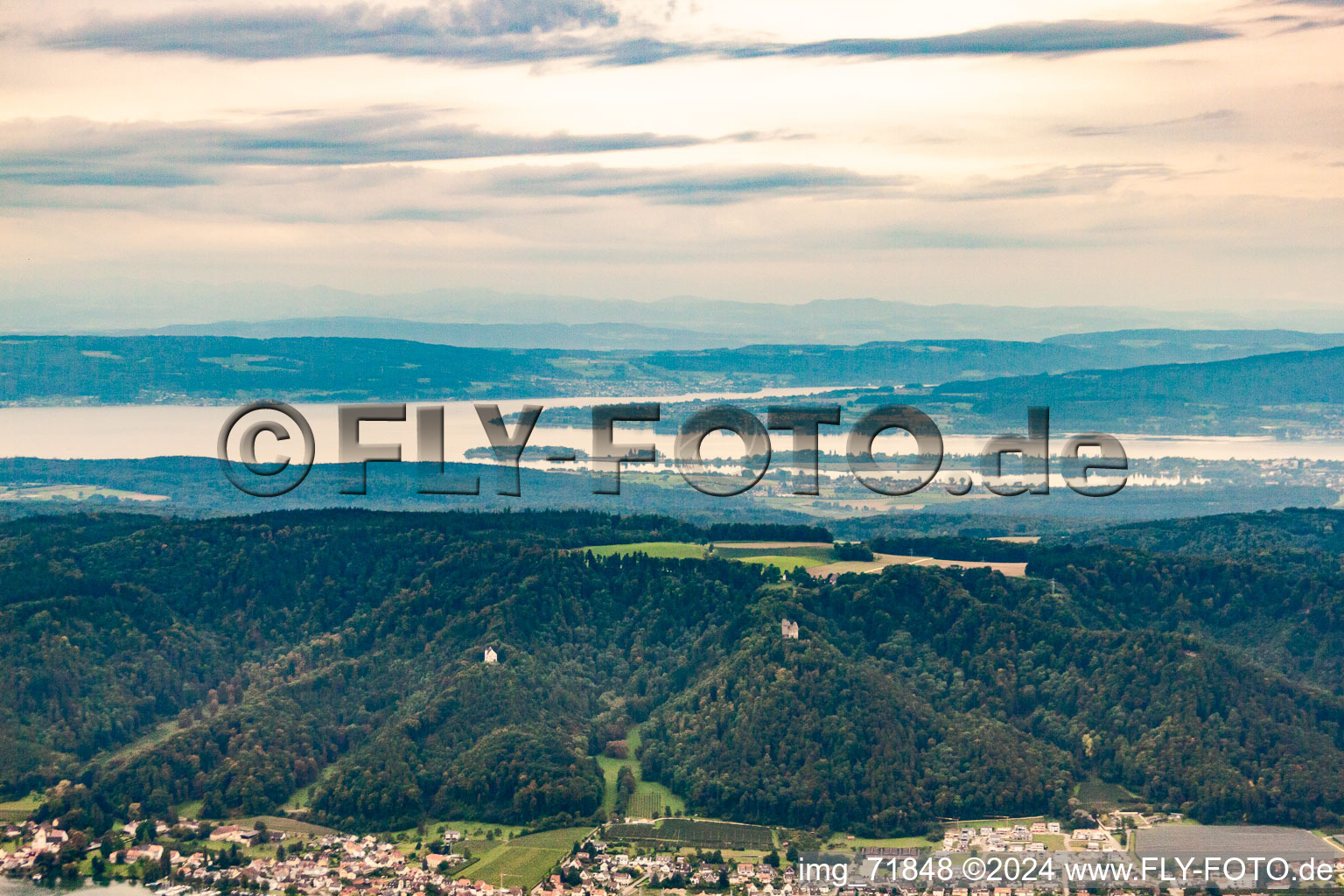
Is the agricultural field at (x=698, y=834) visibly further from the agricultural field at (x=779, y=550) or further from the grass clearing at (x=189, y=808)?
the agricultural field at (x=779, y=550)

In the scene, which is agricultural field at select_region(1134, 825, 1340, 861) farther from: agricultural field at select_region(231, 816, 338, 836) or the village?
agricultural field at select_region(231, 816, 338, 836)

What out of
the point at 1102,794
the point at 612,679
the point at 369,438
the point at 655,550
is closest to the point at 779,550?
the point at 655,550

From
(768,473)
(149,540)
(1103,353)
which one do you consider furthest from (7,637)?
(1103,353)

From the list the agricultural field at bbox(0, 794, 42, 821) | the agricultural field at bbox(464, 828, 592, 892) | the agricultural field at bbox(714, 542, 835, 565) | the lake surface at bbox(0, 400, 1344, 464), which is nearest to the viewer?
the agricultural field at bbox(464, 828, 592, 892)

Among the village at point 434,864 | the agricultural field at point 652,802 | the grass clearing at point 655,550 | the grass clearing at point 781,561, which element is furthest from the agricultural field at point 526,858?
the grass clearing at point 655,550

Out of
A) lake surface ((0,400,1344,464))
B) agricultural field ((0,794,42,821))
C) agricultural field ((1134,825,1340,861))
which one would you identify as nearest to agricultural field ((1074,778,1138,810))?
agricultural field ((1134,825,1340,861))

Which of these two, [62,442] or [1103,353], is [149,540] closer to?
[62,442]
